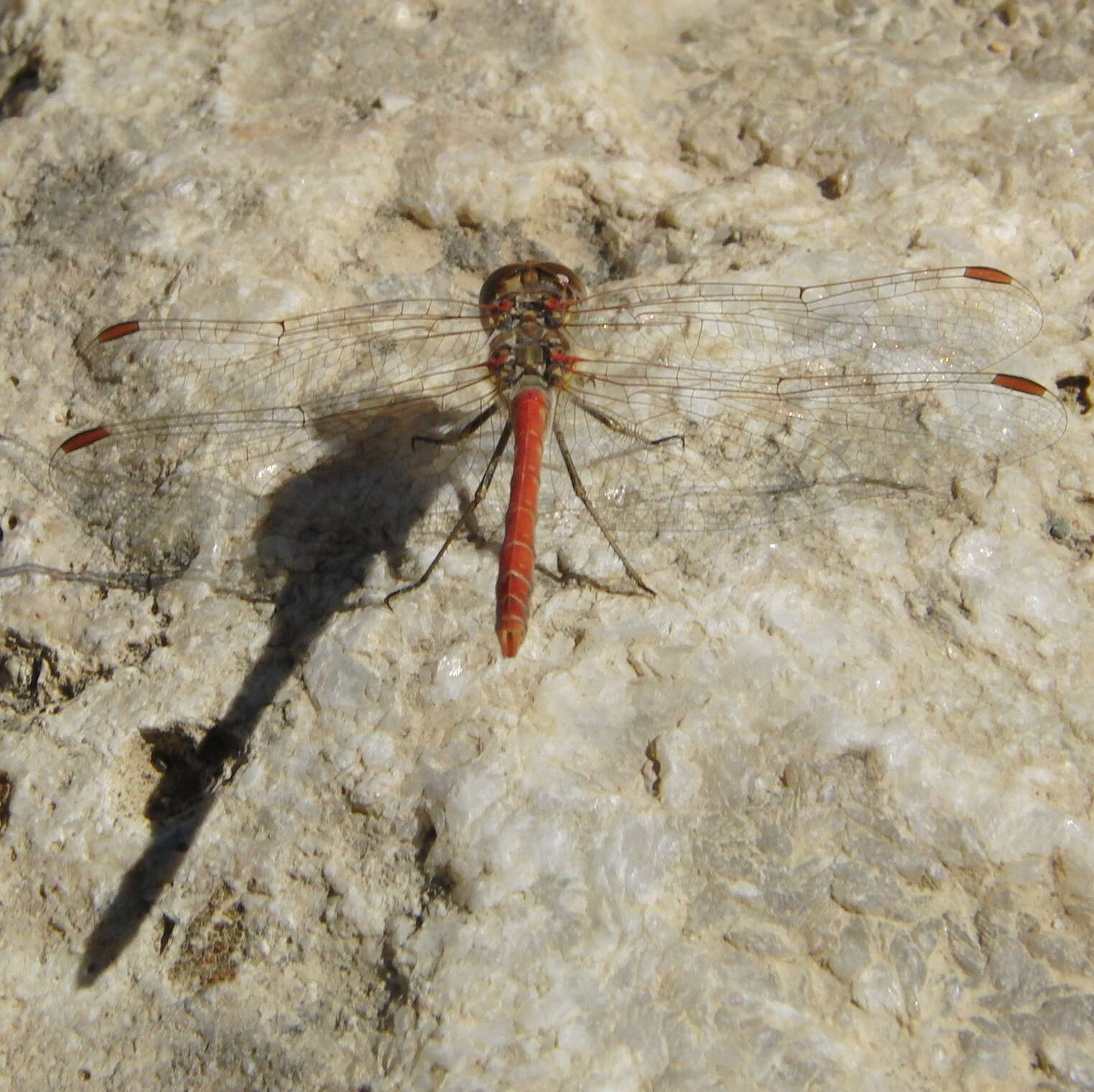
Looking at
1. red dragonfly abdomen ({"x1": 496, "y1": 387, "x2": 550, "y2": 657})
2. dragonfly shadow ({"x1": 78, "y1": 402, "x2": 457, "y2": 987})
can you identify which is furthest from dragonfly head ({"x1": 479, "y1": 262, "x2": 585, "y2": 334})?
dragonfly shadow ({"x1": 78, "y1": 402, "x2": 457, "y2": 987})

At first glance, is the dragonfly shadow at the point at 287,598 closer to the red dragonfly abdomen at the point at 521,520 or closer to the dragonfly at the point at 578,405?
the dragonfly at the point at 578,405

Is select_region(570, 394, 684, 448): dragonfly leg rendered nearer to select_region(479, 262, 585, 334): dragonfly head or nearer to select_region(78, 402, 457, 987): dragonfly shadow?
select_region(479, 262, 585, 334): dragonfly head

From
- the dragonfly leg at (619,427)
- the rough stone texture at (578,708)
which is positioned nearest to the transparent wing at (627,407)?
the dragonfly leg at (619,427)

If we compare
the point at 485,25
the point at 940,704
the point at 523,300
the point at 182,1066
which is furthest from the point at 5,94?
the point at 940,704

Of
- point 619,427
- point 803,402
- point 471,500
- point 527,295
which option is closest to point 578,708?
point 471,500

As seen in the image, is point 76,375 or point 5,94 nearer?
point 76,375

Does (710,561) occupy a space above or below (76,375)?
below

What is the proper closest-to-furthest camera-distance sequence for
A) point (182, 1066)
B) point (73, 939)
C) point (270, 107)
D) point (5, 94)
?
point (182, 1066) → point (73, 939) → point (270, 107) → point (5, 94)

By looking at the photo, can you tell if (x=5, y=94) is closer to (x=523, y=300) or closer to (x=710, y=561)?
(x=523, y=300)
